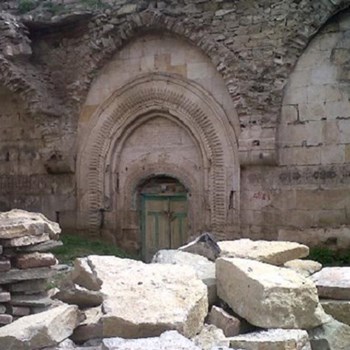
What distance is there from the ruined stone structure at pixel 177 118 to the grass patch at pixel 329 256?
7.0 inches

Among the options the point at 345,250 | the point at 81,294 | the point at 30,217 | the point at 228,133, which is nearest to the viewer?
the point at 81,294

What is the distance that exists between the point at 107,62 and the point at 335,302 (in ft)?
23.6

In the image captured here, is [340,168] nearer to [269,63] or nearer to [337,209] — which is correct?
[337,209]

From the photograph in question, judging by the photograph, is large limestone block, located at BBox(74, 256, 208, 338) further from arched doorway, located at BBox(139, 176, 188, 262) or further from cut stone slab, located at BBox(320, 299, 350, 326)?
arched doorway, located at BBox(139, 176, 188, 262)

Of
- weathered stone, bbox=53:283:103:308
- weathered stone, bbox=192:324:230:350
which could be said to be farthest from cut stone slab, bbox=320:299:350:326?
weathered stone, bbox=53:283:103:308

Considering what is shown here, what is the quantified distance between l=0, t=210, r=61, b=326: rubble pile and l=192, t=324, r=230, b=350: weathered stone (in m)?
1.44

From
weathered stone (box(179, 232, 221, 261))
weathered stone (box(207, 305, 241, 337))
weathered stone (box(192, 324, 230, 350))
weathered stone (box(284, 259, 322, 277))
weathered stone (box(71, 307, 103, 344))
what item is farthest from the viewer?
weathered stone (box(179, 232, 221, 261))

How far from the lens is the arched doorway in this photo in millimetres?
9695

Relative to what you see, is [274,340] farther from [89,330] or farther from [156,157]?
[156,157]

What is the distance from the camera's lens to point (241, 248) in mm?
5160

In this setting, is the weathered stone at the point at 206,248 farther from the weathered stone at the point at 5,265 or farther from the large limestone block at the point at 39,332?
the large limestone block at the point at 39,332

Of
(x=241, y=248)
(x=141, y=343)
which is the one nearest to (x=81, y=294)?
(x=141, y=343)

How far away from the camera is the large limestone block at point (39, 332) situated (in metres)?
3.31

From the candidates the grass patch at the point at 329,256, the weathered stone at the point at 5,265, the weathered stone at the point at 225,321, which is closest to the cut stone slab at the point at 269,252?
the weathered stone at the point at 225,321
